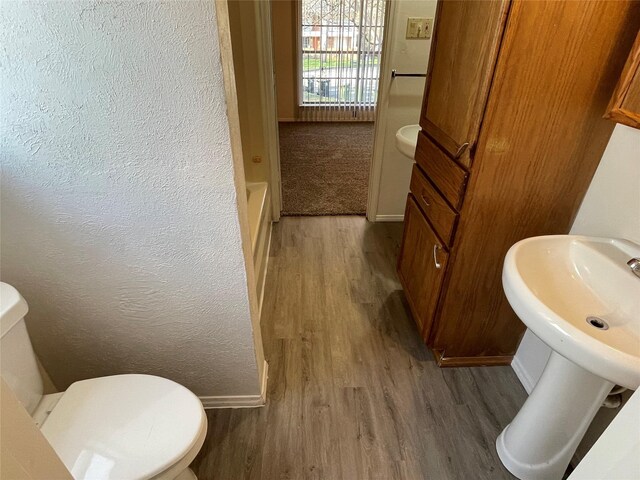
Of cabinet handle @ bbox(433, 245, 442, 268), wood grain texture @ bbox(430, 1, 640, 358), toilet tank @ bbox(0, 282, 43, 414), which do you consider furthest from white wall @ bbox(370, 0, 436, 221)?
toilet tank @ bbox(0, 282, 43, 414)

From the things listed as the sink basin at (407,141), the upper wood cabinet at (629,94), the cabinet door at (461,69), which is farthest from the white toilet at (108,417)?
the sink basin at (407,141)

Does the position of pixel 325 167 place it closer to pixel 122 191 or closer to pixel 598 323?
pixel 122 191

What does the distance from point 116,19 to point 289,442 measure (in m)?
1.39

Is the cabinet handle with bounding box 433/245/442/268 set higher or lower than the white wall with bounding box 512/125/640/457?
lower

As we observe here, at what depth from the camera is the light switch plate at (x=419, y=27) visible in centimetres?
217

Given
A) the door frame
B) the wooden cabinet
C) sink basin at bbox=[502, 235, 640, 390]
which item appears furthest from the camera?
the door frame

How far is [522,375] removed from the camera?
162cm

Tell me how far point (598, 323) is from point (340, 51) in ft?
15.0

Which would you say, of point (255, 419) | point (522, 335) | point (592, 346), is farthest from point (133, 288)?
point (522, 335)

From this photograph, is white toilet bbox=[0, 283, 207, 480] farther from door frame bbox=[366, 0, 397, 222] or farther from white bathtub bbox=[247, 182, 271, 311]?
door frame bbox=[366, 0, 397, 222]

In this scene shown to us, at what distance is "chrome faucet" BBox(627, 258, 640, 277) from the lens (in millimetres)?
956

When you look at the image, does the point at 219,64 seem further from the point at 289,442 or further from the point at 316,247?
the point at 316,247

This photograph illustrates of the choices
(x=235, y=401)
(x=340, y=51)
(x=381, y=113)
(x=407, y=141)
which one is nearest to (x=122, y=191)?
(x=235, y=401)

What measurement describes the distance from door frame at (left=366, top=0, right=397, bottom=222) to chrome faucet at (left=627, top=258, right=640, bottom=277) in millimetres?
1733
